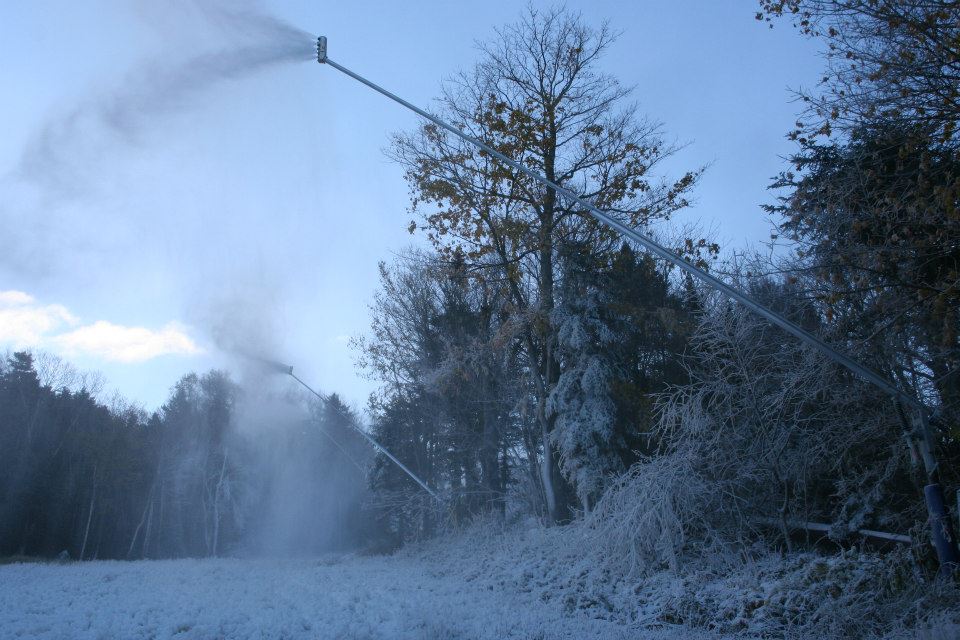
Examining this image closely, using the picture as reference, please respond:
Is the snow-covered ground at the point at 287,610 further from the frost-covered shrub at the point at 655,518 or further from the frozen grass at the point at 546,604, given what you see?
the frost-covered shrub at the point at 655,518

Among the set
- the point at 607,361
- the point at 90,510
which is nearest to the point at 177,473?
the point at 90,510

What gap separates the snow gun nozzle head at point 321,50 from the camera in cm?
1027

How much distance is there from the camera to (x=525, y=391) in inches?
1060

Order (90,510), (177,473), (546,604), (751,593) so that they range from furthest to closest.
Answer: (177,473)
(90,510)
(546,604)
(751,593)

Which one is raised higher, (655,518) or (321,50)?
(321,50)

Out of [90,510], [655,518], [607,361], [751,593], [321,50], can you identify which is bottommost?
[751,593]

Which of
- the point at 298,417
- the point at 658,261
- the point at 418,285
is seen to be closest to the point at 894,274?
the point at 658,261

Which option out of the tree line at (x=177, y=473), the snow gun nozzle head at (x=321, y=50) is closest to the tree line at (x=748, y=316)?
the snow gun nozzle head at (x=321, y=50)

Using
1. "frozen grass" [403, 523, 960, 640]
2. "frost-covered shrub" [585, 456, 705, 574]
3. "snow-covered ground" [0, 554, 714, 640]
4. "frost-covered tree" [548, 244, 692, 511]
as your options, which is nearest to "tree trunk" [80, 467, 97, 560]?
"snow-covered ground" [0, 554, 714, 640]

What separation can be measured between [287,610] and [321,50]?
889 centimetres

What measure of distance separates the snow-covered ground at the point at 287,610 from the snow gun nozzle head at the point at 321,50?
27.1ft

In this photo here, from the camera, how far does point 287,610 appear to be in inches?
426

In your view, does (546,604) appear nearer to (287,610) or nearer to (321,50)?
(287,610)

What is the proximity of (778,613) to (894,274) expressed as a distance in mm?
5206
